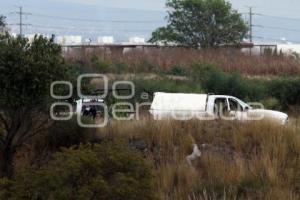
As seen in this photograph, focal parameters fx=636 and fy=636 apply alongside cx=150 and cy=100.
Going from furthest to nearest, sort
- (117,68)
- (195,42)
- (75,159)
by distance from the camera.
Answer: (195,42)
(117,68)
(75,159)

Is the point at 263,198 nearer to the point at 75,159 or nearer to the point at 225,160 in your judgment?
the point at 225,160

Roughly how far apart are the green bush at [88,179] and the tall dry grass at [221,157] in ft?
8.23

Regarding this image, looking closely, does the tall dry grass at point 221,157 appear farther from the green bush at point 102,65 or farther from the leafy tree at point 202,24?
the leafy tree at point 202,24

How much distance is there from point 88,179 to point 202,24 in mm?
62851

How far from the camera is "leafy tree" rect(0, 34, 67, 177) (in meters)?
14.6

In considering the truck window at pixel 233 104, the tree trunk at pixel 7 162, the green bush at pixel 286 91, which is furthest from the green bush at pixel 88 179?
the green bush at pixel 286 91

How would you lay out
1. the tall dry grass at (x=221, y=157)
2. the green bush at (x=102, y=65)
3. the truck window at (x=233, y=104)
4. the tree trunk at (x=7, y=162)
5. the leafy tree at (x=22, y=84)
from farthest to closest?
the green bush at (x=102, y=65), the truck window at (x=233, y=104), the leafy tree at (x=22, y=84), the tree trunk at (x=7, y=162), the tall dry grass at (x=221, y=157)

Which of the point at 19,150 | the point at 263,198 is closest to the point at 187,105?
the point at 19,150

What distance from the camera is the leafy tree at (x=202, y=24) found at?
Answer: 2739 inches

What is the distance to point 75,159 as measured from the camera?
8.25 metres

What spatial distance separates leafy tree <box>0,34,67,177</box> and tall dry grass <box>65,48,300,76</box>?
1083 inches

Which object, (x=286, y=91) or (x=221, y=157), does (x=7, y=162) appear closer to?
(x=221, y=157)

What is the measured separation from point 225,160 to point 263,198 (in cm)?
300

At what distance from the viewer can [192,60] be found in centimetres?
4712
